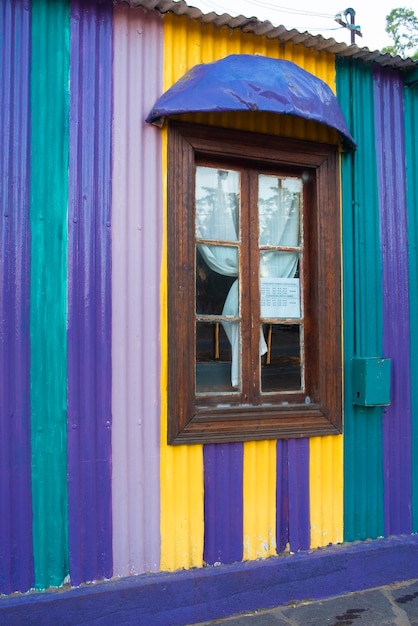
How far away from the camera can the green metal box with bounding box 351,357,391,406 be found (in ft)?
14.0

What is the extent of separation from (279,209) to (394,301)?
114cm

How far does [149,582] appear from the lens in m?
3.66

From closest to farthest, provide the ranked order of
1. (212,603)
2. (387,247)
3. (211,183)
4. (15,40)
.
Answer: (15,40) < (212,603) < (211,183) < (387,247)

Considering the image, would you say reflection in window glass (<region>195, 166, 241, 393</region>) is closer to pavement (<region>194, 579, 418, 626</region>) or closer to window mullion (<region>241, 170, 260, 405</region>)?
window mullion (<region>241, 170, 260, 405</region>)

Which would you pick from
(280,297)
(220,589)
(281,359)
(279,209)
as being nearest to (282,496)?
(220,589)

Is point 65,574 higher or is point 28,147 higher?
point 28,147

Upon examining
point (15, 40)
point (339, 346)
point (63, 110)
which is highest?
point (15, 40)

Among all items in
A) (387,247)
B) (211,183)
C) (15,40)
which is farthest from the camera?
(387,247)

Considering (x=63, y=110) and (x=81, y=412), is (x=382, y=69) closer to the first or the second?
Answer: (x=63, y=110)

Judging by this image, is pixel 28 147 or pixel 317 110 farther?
pixel 317 110

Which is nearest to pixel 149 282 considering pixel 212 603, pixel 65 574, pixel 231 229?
pixel 231 229

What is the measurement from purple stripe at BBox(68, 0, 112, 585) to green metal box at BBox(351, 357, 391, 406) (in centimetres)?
180

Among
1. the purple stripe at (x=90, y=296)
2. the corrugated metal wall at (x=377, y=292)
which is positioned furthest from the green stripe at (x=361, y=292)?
the purple stripe at (x=90, y=296)

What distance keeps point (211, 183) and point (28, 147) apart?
48.6 inches
